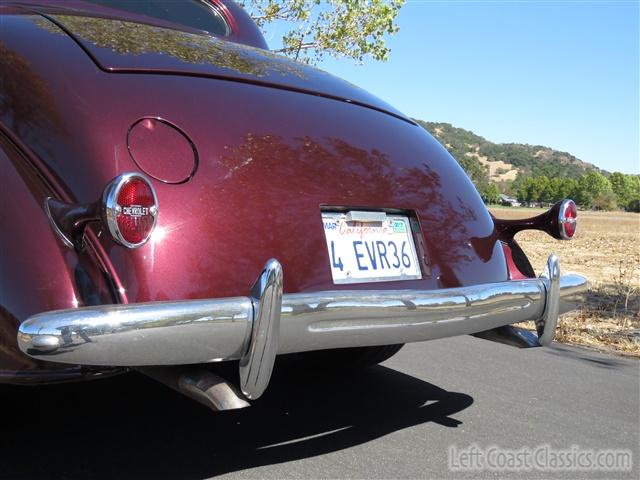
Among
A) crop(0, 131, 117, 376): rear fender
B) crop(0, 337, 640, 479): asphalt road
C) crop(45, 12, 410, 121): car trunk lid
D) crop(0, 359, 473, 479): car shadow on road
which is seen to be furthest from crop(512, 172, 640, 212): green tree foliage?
crop(0, 131, 117, 376): rear fender

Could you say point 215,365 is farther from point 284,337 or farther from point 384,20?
point 384,20

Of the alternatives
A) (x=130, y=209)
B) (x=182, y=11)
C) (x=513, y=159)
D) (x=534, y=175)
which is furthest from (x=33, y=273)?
(x=513, y=159)

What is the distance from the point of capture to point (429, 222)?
7.86ft

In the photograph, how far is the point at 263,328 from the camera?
5.53 feet

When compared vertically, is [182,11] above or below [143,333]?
A: above

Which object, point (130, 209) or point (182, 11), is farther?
point (182, 11)

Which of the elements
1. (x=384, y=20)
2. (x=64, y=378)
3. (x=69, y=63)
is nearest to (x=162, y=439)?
(x=64, y=378)

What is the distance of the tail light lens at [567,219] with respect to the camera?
106 inches

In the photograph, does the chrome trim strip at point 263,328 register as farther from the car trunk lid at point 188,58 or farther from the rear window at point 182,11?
the rear window at point 182,11

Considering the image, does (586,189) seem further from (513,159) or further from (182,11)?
(182,11)

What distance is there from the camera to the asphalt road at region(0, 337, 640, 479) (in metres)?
2.24

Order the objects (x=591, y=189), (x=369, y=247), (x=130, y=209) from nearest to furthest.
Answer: (x=130, y=209)
(x=369, y=247)
(x=591, y=189)

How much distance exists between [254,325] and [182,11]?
213 cm

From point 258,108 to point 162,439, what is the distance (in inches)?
49.9
